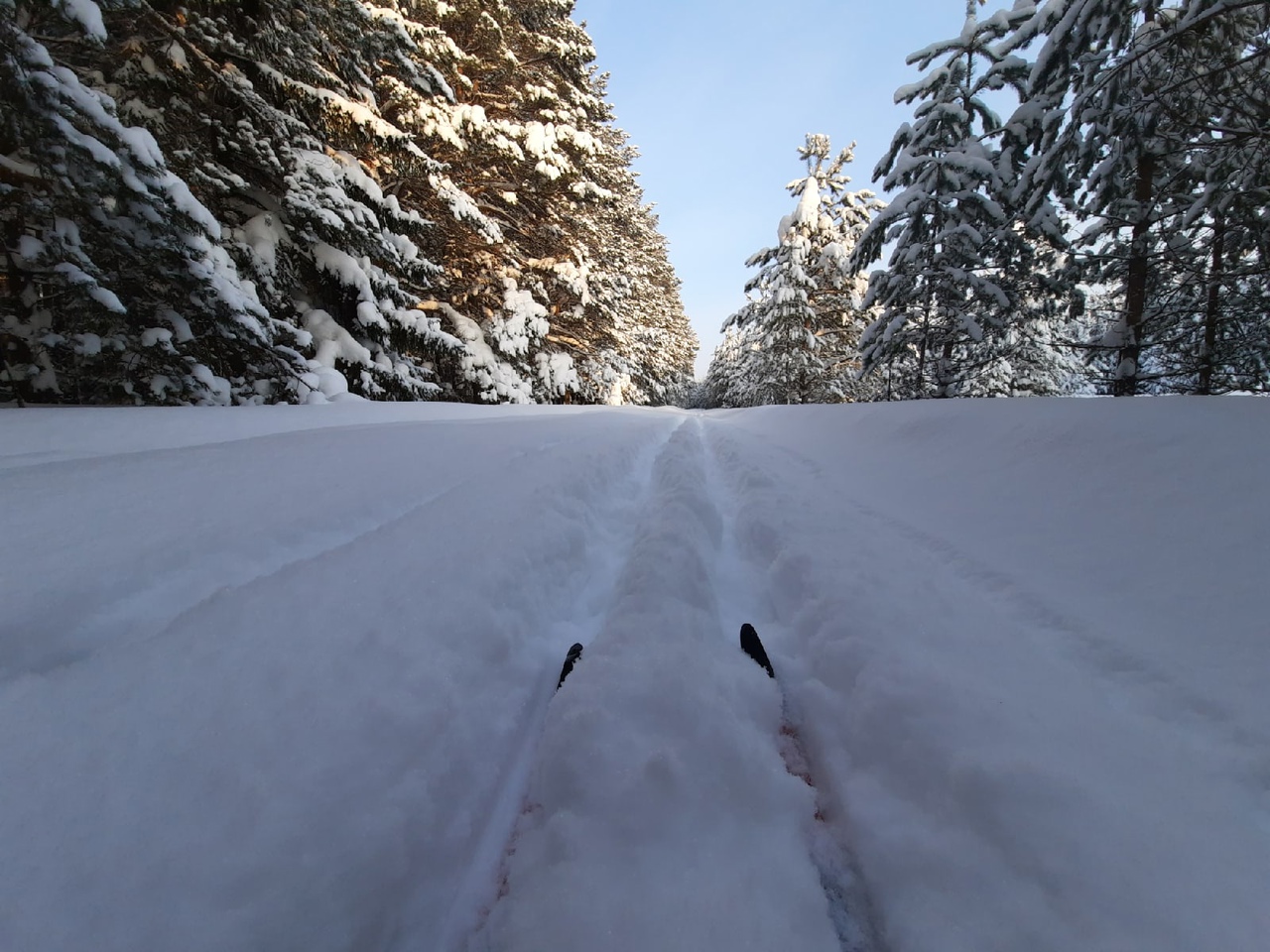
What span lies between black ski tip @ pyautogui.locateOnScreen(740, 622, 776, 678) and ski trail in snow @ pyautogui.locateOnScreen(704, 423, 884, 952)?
0.15ft

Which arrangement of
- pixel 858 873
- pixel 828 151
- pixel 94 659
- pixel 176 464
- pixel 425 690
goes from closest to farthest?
pixel 858 873 < pixel 94 659 < pixel 425 690 < pixel 176 464 < pixel 828 151

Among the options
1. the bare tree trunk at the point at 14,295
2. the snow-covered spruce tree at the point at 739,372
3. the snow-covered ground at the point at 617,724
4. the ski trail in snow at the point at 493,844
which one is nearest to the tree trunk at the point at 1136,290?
the snow-covered ground at the point at 617,724

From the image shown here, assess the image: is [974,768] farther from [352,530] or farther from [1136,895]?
[352,530]

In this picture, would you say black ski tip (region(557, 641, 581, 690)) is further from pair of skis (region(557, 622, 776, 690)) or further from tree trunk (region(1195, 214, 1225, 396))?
tree trunk (region(1195, 214, 1225, 396))

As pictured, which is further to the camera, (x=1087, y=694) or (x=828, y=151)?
(x=828, y=151)

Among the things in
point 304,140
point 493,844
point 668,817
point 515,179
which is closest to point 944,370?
point 515,179

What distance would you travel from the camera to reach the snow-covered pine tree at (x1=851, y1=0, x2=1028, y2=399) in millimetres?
8516

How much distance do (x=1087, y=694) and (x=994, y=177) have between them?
10.3 metres

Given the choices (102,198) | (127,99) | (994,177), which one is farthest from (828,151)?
(102,198)

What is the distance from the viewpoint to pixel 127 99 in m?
5.76

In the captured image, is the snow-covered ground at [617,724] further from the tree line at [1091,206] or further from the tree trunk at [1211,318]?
the tree trunk at [1211,318]

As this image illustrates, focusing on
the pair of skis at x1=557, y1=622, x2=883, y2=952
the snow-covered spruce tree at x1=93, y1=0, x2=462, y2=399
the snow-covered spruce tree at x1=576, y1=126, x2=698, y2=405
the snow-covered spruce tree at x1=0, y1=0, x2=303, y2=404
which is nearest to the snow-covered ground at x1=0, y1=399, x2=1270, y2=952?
the pair of skis at x1=557, y1=622, x2=883, y2=952

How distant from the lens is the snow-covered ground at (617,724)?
760 millimetres

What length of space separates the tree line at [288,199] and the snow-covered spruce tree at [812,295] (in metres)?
6.77
